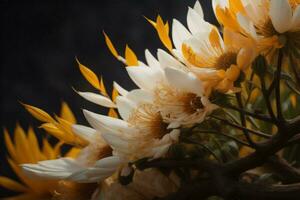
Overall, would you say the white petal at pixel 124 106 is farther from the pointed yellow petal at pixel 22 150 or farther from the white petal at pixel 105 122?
the pointed yellow petal at pixel 22 150

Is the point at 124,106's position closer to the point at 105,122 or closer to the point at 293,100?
the point at 105,122

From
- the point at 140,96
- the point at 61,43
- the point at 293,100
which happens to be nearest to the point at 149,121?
the point at 140,96

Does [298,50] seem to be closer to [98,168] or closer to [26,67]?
[98,168]

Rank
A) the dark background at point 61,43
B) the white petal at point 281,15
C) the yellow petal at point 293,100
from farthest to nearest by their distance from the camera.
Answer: the dark background at point 61,43, the yellow petal at point 293,100, the white petal at point 281,15

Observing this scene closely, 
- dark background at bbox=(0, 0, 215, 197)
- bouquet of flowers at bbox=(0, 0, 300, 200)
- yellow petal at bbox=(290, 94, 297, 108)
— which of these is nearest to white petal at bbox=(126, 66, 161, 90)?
bouquet of flowers at bbox=(0, 0, 300, 200)

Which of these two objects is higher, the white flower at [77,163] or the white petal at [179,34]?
the white petal at [179,34]

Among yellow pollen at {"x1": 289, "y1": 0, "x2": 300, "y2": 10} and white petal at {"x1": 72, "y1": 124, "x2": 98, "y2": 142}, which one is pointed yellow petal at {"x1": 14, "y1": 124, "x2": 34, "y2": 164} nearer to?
white petal at {"x1": 72, "y1": 124, "x2": 98, "y2": 142}

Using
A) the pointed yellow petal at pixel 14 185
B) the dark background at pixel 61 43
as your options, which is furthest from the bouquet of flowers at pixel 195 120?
the dark background at pixel 61 43

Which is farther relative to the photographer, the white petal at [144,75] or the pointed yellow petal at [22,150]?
the pointed yellow petal at [22,150]
